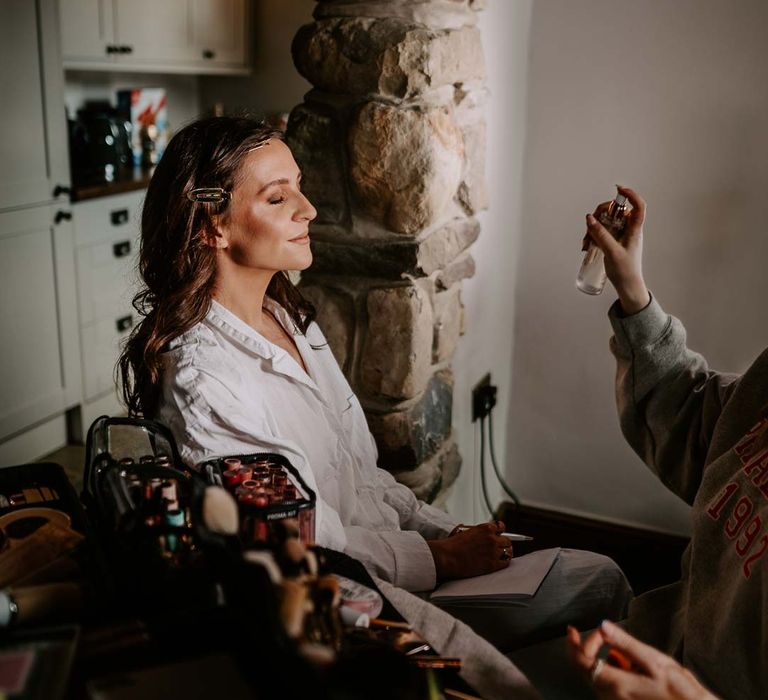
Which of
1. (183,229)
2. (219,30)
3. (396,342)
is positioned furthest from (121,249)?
(183,229)

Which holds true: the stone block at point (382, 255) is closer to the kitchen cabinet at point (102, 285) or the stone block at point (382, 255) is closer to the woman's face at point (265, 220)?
the woman's face at point (265, 220)

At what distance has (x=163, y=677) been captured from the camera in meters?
0.66

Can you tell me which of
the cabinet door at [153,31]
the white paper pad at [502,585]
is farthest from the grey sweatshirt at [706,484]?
the cabinet door at [153,31]

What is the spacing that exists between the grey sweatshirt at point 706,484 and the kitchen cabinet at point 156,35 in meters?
2.30

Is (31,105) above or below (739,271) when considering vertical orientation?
above

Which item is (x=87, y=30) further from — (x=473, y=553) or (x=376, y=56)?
(x=473, y=553)

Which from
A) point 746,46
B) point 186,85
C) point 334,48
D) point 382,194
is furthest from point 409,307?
point 186,85

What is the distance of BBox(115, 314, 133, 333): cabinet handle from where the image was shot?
3.15 meters

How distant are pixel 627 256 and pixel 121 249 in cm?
221

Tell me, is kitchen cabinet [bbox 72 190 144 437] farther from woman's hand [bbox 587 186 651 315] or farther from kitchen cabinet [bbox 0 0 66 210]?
woman's hand [bbox 587 186 651 315]

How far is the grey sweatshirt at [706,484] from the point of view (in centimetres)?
104

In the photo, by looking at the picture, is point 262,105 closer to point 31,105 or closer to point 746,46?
point 31,105

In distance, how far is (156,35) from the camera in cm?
320

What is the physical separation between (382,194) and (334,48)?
282 mm
